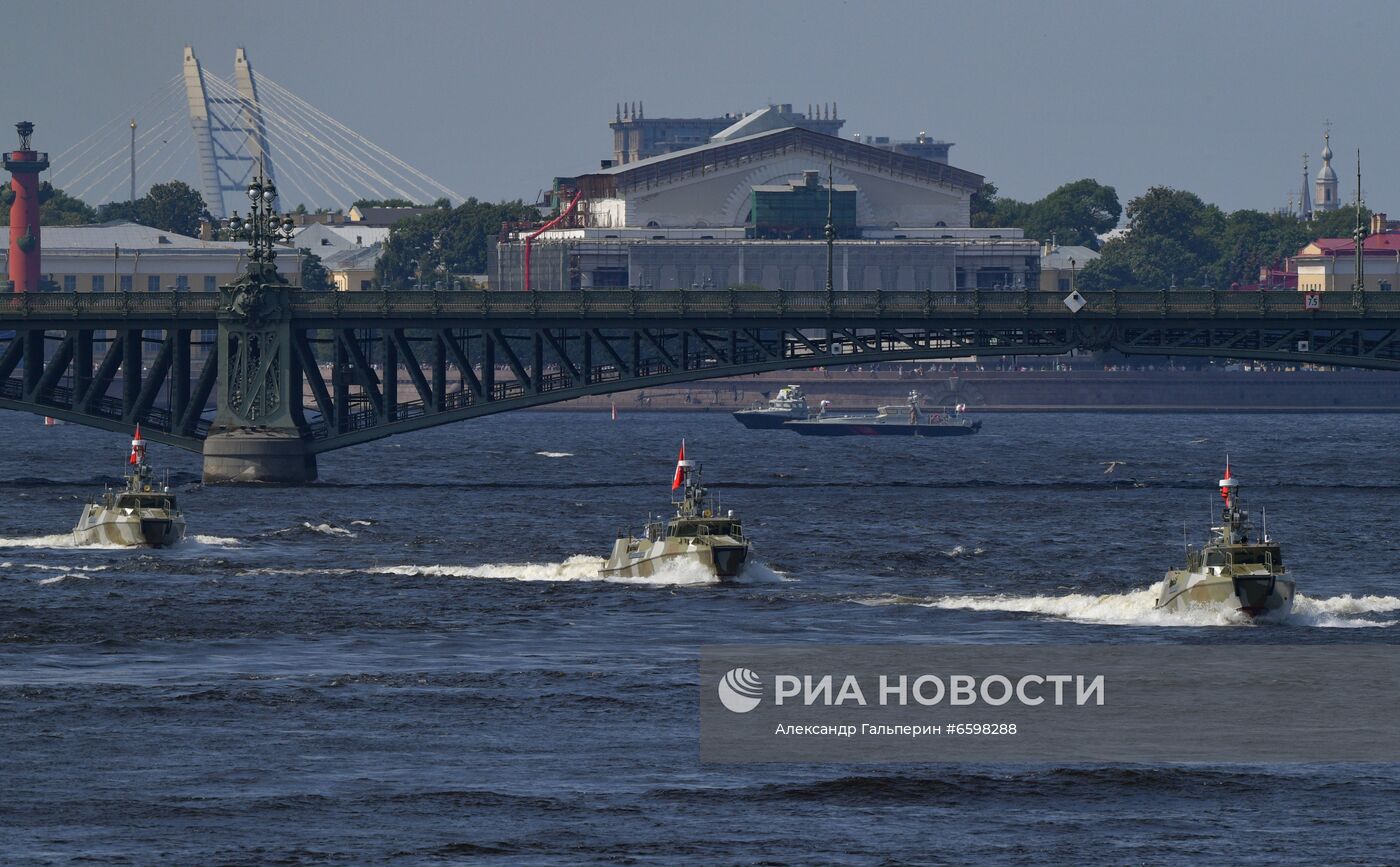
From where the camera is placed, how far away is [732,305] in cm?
12762

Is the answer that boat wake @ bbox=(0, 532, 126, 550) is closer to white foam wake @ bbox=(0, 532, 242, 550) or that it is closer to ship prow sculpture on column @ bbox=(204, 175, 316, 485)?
white foam wake @ bbox=(0, 532, 242, 550)

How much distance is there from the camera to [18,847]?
4731 cm

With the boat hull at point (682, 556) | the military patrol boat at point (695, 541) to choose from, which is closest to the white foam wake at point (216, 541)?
the boat hull at point (682, 556)

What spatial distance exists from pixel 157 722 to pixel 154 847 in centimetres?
1209

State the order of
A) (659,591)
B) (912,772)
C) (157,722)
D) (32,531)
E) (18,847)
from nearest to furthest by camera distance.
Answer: (18,847), (912,772), (157,722), (659,591), (32,531)

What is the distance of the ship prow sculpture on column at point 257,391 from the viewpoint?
431ft

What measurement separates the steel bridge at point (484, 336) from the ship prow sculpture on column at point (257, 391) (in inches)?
2.7

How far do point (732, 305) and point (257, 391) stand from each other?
76.4ft

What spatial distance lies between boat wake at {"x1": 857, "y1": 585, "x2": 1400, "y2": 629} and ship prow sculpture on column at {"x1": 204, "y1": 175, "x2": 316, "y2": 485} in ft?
183

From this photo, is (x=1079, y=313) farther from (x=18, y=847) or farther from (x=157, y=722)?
(x=18, y=847)

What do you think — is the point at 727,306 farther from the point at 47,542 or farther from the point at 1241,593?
the point at 1241,593

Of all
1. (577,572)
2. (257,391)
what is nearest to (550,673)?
(577,572)

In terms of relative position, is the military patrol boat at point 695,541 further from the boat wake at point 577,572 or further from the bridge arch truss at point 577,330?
the bridge arch truss at point 577,330

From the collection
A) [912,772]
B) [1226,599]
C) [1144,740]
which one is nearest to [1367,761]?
[1144,740]
